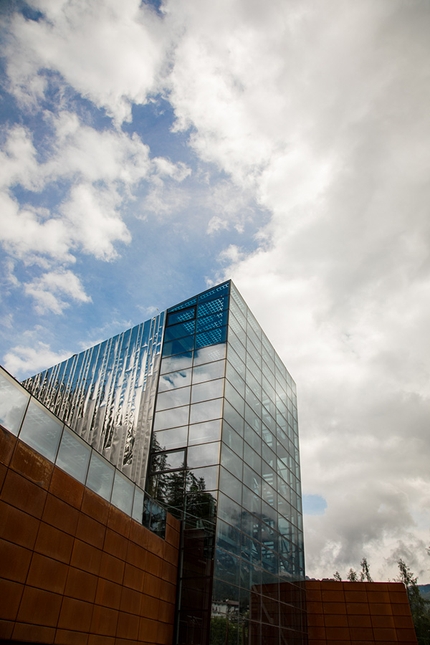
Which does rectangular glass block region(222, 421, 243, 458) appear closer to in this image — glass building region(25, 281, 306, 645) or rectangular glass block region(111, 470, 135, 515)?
glass building region(25, 281, 306, 645)

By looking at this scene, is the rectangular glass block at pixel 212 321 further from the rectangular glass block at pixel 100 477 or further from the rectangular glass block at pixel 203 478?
the rectangular glass block at pixel 100 477

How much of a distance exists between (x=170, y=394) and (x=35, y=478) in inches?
483

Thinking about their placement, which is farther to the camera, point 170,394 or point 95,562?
point 170,394

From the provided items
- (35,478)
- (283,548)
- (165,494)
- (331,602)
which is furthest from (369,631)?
(35,478)

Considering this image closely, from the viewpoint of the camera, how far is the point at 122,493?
17547 millimetres

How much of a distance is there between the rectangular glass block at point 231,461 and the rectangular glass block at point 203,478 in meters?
0.75

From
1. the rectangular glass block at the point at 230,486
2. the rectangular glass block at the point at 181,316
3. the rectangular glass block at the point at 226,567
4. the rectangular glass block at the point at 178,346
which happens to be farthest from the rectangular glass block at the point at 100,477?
the rectangular glass block at the point at 181,316

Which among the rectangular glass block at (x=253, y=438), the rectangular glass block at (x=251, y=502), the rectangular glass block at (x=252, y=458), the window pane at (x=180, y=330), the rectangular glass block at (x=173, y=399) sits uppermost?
the window pane at (x=180, y=330)

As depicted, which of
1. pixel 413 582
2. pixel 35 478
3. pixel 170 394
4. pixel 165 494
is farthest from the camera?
pixel 413 582

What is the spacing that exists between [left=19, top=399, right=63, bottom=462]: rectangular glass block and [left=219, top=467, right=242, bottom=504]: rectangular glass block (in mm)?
9363

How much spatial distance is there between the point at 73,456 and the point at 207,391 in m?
9.84

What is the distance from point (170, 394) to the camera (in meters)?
24.9

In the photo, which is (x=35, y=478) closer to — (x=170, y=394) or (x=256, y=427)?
(x=170, y=394)

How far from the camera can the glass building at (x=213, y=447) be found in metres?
19.7
